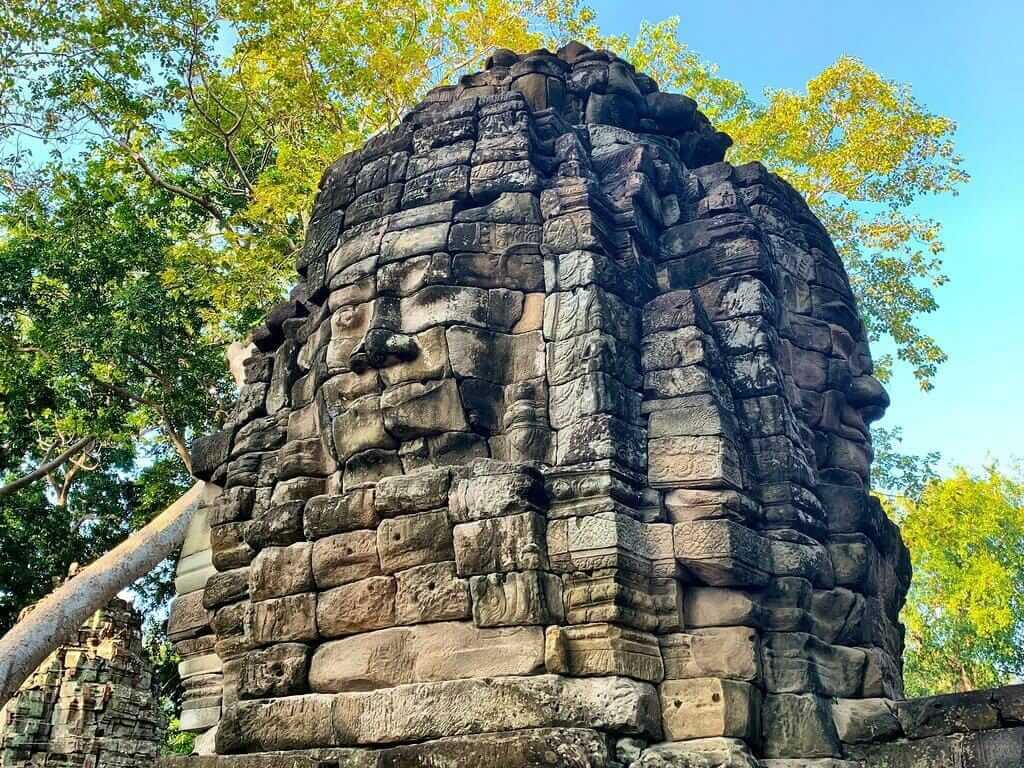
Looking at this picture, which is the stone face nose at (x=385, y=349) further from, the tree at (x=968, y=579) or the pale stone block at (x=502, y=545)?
the tree at (x=968, y=579)

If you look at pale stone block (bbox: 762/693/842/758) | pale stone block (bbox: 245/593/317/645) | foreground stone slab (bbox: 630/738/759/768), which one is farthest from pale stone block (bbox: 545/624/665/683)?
pale stone block (bbox: 245/593/317/645)

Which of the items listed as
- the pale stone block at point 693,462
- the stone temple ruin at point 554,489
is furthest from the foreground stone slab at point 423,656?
the pale stone block at point 693,462

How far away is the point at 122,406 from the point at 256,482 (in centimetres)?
893

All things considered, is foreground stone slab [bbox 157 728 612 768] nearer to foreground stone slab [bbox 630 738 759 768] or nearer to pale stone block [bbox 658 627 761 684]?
foreground stone slab [bbox 630 738 759 768]

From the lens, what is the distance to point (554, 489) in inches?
203

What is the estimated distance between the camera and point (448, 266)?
235 inches

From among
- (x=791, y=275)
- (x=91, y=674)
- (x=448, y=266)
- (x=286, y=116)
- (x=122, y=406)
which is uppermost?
(x=286, y=116)

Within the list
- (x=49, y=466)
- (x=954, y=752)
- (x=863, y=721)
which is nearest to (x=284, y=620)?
(x=863, y=721)

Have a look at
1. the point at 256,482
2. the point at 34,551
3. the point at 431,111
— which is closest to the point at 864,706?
the point at 256,482

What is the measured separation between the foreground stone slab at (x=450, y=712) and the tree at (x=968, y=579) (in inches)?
617

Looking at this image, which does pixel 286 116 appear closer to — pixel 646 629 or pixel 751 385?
pixel 751 385

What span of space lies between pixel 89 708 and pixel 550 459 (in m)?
8.81

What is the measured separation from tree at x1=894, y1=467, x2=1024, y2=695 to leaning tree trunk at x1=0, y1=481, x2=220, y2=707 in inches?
545

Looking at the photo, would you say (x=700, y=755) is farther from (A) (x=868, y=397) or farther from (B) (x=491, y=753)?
(A) (x=868, y=397)
